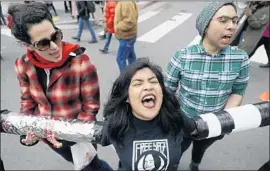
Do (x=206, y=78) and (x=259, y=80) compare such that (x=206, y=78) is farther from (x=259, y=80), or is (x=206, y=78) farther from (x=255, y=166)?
(x=259, y=80)

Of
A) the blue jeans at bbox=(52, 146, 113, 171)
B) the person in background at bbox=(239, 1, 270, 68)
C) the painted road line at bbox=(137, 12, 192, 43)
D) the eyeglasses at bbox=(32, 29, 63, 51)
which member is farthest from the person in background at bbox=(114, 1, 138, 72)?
the eyeglasses at bbox=(32, 29, 63, 51)

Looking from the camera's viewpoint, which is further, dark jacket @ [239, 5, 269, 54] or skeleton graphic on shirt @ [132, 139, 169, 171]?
dark jacket @ [239, 5, 269, 54]

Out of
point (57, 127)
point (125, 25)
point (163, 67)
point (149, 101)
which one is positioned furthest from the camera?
point (163, 67)

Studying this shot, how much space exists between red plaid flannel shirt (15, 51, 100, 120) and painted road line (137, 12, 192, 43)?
4.67 metres

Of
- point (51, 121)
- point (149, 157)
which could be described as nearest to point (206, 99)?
point (149, 157)

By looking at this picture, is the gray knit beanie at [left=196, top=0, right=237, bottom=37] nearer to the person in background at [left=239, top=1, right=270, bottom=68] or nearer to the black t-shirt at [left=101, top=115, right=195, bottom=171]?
the black t-shirt at [left=101, top=115, right=195, bottom=171]

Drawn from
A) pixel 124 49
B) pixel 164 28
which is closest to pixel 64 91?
pixel 124 49

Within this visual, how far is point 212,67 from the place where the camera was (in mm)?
1794

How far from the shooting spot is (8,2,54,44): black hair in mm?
1445

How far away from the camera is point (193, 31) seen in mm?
6887

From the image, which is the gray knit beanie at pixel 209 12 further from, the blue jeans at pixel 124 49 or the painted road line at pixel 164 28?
the painted road line at pixel 164 28

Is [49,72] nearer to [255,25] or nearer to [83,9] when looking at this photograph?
[255,25]

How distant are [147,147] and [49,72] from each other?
0.67 meters

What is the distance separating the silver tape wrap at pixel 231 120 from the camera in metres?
1.64
